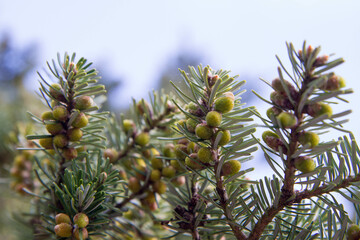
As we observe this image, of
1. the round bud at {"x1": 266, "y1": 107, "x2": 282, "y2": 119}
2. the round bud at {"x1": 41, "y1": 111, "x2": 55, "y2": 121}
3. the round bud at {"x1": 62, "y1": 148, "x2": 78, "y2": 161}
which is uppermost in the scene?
the round bud at {"x1": 41, "y1": 111, "x2": 55, "y2": 121}

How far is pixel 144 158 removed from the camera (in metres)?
0.63

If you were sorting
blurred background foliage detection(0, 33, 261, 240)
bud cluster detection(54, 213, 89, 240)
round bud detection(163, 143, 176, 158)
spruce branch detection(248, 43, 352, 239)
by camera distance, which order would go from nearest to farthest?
spruce branch detection(248, 43, 352, 239)
bud cluster detection(54, 213, 89, 240)
round bud detection(163, 143, 176, 158)
blurred background foliage detection(0, 33, 261, 240)

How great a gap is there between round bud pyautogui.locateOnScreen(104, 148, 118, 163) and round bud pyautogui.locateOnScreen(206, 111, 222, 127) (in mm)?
275

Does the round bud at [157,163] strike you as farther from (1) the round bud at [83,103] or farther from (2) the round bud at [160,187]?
(1) the round bud at [83,103]

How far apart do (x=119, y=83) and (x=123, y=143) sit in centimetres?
52

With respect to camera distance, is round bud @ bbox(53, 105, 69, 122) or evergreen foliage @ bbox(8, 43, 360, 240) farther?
round bud @ bbox(53, 105, 69, 122)

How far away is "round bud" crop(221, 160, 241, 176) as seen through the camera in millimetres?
452

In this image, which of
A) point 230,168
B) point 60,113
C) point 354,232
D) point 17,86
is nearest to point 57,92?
point 60,113

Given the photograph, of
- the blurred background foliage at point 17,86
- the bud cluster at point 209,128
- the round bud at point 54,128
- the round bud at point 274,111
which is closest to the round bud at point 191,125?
the bud cluster at point 209,128

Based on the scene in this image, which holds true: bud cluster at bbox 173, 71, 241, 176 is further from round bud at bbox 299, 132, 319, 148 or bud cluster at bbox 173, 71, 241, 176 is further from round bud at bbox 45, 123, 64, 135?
round bud at bbox 45, 123, 64, 135

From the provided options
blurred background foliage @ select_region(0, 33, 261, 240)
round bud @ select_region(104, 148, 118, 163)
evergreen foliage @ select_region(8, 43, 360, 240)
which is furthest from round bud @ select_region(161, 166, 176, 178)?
blurred background foliage @ select_region(0, 33, 261, 240)

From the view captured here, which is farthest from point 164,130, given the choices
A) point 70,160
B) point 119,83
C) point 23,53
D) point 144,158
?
point 23,53

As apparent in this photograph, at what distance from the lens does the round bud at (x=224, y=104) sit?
1.45ft

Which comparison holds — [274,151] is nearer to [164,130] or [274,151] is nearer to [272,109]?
[272,109]
